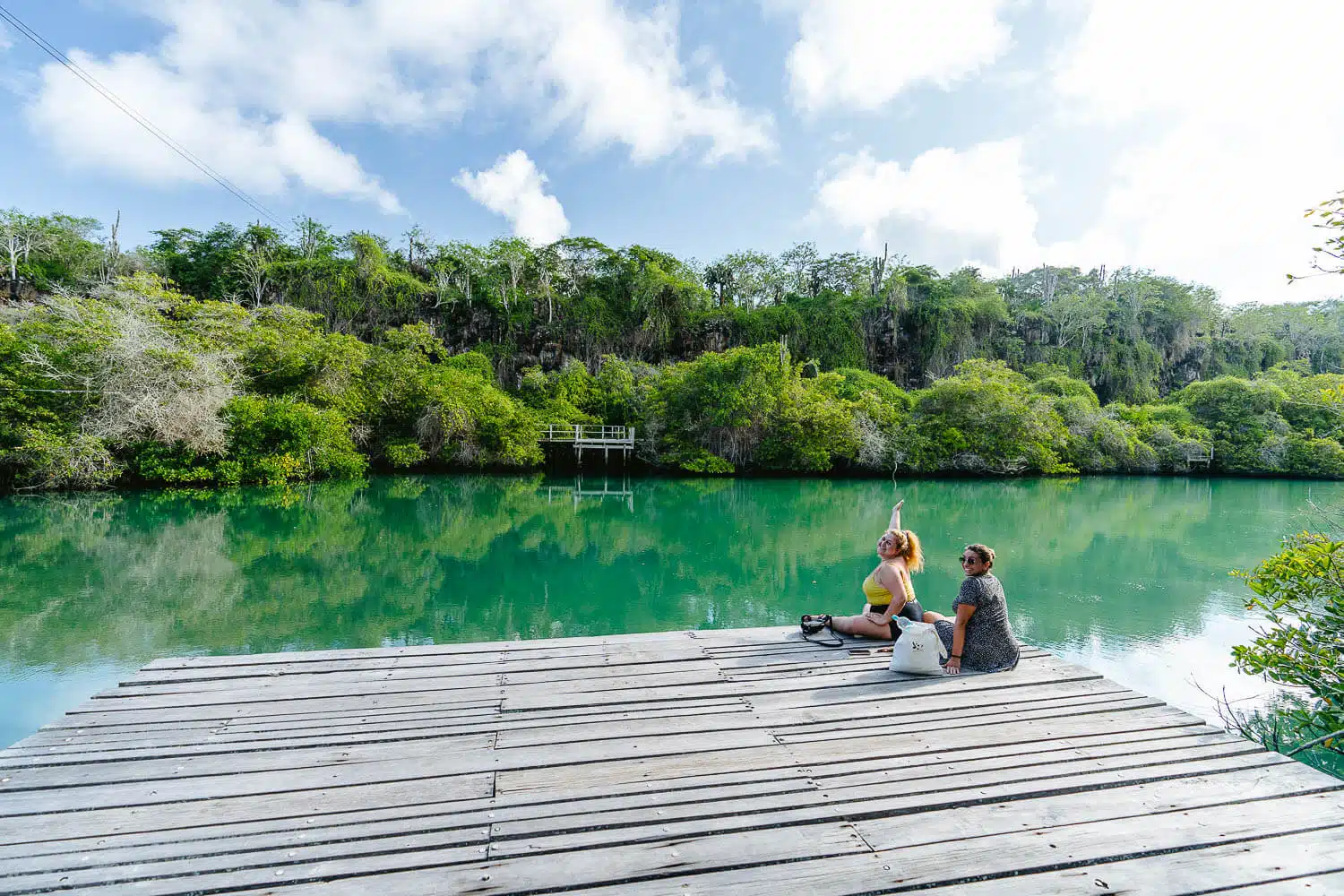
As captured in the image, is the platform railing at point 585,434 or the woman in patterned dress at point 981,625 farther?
the platform railing at point 585,434

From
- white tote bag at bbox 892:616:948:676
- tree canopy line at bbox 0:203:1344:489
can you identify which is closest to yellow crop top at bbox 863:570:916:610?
white tote bag at bbox 892:616:948:676

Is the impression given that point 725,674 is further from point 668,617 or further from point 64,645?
point 64,645

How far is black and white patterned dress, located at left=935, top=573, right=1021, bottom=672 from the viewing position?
3.86 m

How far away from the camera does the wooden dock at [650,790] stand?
2039 millimetres

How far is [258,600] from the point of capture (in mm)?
8219

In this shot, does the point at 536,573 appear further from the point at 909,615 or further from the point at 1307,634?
the point at 1307,634

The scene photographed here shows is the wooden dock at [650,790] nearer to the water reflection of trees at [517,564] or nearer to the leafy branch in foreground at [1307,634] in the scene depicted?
the leafy branch in foreground at [1307,634]

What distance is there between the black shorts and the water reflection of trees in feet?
10.7

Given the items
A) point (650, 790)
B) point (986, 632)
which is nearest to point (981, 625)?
point (986, 632)

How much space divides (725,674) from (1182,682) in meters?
4.83

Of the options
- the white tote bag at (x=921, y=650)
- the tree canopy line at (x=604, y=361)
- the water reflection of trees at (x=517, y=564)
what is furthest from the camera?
the tree canopy line at (x=604, y=361)

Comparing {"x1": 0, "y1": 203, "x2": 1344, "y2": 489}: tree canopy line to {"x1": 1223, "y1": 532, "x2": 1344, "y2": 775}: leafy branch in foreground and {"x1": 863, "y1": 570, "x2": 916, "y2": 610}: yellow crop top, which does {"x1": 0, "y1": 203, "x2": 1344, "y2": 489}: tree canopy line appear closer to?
{"x1": 863, "y1": 570, "x2": 916, "y2": 610}: yellow crop top

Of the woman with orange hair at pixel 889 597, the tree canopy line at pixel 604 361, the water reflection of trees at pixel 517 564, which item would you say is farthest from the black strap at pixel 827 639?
the tree canopy line at pixel 604 361

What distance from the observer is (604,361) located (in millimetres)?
31359
